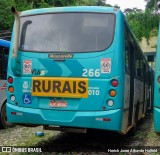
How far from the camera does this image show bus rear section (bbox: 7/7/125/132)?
6.35m

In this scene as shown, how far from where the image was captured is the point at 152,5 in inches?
1374

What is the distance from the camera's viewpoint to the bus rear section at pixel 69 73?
250 inches

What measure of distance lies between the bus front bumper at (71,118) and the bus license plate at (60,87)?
0.33 meters

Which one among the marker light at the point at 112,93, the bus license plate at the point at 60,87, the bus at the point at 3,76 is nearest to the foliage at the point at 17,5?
the bus at the point at 3,76

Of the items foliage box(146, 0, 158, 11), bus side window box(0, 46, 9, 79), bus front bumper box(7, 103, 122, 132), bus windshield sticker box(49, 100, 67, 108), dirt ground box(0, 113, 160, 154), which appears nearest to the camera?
bus front bumper box(7, 103, 122, 132)

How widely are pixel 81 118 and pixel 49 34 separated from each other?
6.08 feet

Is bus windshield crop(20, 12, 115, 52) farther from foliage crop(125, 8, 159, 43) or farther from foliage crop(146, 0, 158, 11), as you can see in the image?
foliage crop(146, 0, 158, 11)

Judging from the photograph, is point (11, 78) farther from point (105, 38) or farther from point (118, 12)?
point (118, 12)

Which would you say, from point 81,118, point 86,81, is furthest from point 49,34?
point 81,118

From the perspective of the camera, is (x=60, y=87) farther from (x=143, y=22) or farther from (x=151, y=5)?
(x=151, y=5)

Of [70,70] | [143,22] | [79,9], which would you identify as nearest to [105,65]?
[70,70]

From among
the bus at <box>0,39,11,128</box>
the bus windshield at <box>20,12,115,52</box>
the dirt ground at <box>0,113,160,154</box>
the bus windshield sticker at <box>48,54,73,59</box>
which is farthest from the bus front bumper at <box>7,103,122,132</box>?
the bus at <box>0,39,11,128</box>

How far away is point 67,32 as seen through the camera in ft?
22.5

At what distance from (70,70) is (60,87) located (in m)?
0.37
